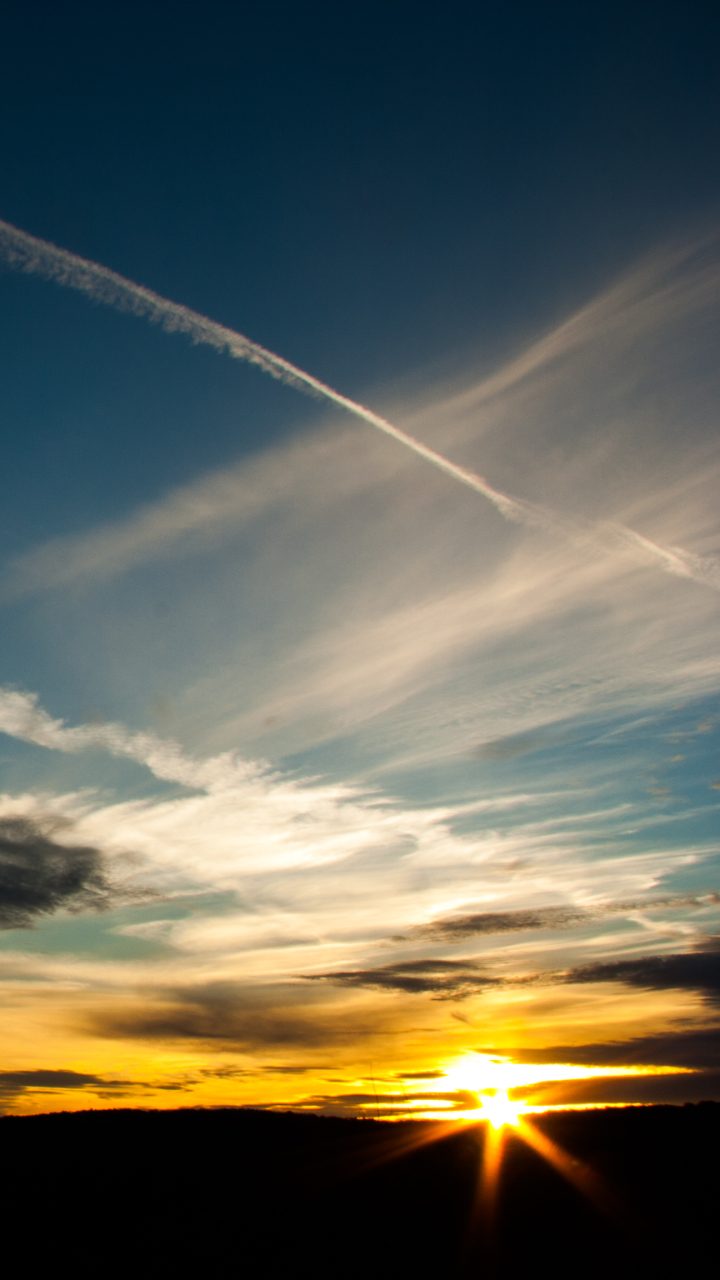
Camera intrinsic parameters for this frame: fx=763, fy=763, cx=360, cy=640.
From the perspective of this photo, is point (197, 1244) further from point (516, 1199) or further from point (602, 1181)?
point (602, 1181)

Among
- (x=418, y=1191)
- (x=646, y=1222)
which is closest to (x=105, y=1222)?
(x=418, y=1191)

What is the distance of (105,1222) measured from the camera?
2511 cm

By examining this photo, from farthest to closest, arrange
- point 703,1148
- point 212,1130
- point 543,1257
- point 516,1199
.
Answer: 1. point 212,1130
2. point 703,1148
3. point 516,1199
4. point 543,1257

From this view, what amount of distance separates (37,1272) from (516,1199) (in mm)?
16509

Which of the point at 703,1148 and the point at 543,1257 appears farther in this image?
the point at 703,1148

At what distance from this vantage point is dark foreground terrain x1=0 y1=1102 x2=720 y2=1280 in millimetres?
21766

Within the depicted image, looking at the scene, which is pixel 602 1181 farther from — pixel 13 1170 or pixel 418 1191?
pixel 13 1170

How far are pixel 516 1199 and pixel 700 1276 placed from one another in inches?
353

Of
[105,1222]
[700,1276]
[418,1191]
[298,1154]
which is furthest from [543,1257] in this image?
[298,1154]

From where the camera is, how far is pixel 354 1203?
27.4 m

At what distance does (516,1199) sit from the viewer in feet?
91.8

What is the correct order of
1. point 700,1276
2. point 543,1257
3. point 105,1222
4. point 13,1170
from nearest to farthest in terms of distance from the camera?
point 700,1276, point 543,1257, point 105,1222, point 13,1170

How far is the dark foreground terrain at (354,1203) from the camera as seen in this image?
71.4ft

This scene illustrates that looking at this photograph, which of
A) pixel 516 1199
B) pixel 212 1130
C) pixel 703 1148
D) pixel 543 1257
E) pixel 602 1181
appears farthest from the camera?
pixel 212 1130
